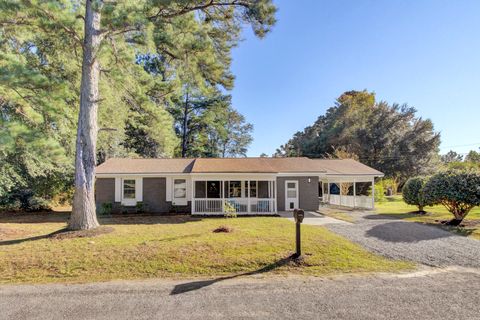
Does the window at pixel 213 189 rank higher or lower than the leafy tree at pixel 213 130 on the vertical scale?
lower

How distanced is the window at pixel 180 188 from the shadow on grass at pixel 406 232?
36.5 ft

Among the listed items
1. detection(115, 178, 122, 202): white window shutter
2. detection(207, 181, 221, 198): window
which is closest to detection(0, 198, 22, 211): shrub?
detection(115, 178, 122, 202): white window shutter

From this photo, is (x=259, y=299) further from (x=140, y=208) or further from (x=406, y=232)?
(x=140, y=208)

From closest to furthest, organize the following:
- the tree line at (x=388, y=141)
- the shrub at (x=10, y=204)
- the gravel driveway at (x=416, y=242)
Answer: the gravel driveway at (x=416, y=242) < the shrub at (x=10, y=204) < the tree line at (x=388, y=141)

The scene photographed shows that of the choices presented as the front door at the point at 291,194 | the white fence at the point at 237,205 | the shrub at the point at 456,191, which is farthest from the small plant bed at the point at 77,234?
the shrub at the point at 456,191

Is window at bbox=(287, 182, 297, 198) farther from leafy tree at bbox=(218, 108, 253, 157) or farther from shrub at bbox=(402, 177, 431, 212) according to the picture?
leafy tree at bbox=(218, 108, 253, 157)

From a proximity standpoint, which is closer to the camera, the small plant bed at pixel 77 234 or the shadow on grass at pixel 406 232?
the small plant bed at pixel 77 234

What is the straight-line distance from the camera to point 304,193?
17.1m

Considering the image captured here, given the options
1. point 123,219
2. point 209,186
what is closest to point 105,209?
point 123,219

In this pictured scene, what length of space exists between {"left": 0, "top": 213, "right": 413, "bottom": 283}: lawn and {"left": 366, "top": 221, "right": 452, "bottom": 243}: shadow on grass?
190cm

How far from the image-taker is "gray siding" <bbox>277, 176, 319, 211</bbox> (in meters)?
17.1

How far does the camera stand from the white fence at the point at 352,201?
1872 cm

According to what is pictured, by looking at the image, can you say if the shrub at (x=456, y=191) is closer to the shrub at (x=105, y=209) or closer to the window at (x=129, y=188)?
the window at (x=129, y=188)

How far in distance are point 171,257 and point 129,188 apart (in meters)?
11.3
